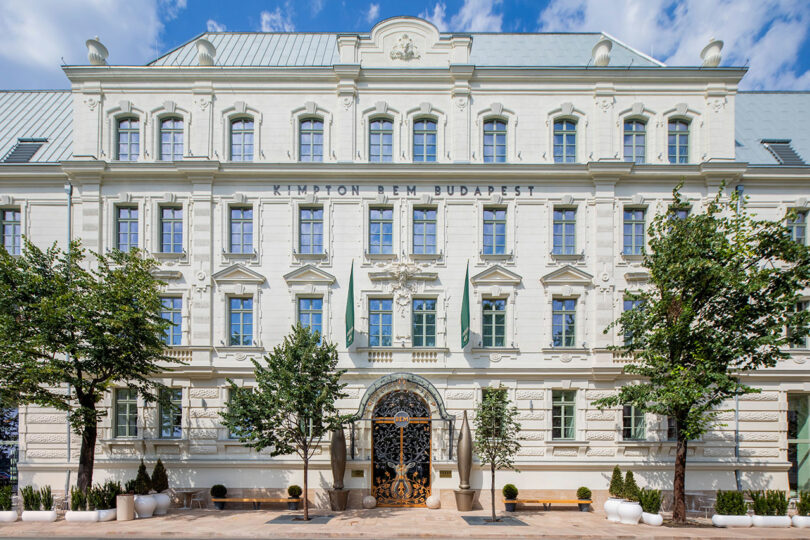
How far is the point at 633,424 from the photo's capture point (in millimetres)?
23609

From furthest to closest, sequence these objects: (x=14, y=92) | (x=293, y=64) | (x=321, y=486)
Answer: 1. (x=14, y=92)
2. (x=293, y=64)
3. (x=321, y=486)

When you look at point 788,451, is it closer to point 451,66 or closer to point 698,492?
point 698,492

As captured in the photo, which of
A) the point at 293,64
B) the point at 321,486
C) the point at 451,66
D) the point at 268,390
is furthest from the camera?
the point at 293,64

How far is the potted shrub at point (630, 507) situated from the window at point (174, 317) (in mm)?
18083

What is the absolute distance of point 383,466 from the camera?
75.2 ft

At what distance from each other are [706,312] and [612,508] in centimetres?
768

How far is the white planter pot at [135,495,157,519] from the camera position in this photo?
20359 millimetres

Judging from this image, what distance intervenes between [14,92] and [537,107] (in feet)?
89.0

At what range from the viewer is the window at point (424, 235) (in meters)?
24.4

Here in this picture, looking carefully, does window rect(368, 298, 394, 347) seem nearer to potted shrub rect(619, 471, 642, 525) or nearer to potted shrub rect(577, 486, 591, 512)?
potted shrub rect(577, 486, 591, 512)

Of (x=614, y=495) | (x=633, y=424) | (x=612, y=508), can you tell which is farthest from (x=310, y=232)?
(x=614, y=495)

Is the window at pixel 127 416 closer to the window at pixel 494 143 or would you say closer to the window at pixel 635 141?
the window at pixel 494 143

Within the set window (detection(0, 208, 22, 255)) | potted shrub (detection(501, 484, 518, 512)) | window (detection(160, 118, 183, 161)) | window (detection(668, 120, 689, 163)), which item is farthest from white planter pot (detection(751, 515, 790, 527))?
window (detection(0, 208, 22, 255))

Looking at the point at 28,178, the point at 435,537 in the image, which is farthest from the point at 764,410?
the point at 28,178
